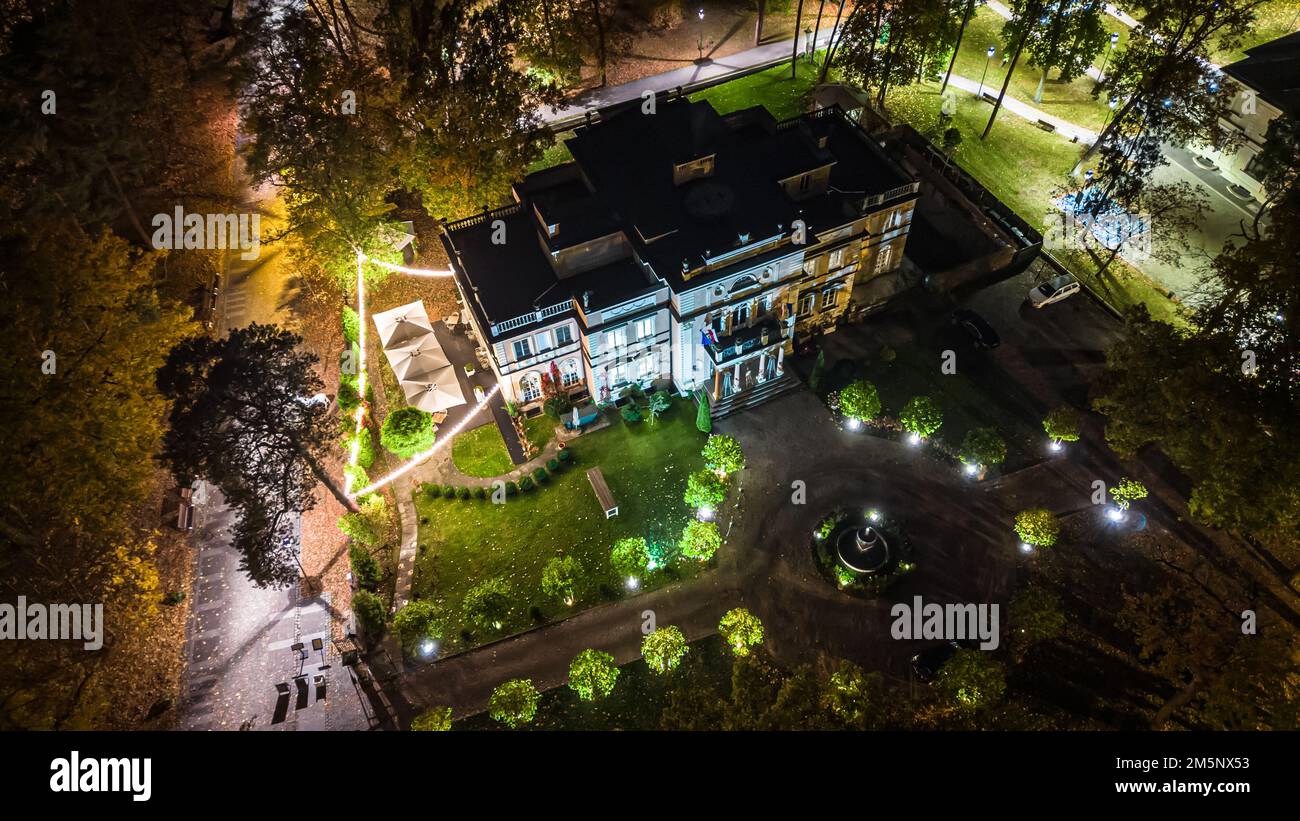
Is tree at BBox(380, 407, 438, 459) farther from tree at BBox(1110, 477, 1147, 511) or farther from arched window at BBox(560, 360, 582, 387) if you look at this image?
tree at BBox(1110, 477, 1147, 511)

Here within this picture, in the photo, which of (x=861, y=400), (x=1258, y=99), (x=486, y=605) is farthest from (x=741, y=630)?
(x=1258, y=99)

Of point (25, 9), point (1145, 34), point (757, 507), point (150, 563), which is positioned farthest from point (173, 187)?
point (1145, 34)

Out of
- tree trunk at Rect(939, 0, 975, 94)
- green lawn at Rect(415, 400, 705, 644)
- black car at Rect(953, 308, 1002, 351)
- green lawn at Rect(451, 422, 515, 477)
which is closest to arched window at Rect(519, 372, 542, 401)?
green lawn at Rect(451, 422, 515, 477)

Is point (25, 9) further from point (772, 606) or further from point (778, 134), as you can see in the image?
point (772, 606)

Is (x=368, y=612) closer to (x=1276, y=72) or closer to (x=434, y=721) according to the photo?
(x=434, y=721)

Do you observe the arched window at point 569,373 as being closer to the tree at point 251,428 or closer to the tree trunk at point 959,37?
the tree at point 251,428
